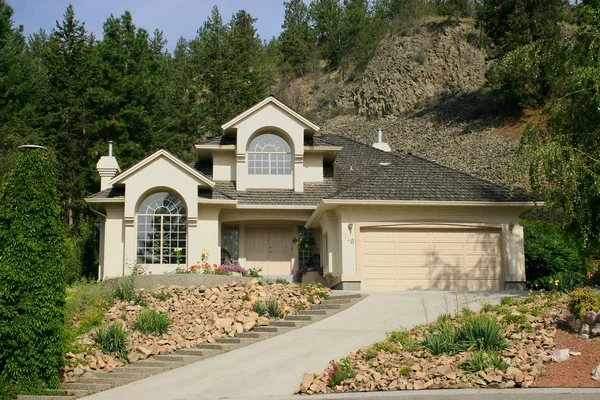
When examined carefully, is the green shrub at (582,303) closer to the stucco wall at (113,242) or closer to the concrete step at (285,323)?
the concrete step at (285,323)

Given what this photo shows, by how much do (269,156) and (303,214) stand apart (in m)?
2.60

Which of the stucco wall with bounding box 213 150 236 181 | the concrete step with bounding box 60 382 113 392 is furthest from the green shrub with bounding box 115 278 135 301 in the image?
the stucco wall with bounding box 213 150 236 181

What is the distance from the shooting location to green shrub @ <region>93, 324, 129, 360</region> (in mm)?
14961

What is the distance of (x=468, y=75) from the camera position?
58281mm

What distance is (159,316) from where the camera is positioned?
53.0ft

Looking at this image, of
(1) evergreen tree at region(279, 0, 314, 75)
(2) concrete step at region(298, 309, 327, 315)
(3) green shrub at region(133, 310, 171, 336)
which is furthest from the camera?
(1) evergreen tree at region(279, 0, 314, 75)

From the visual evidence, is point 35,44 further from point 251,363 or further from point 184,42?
point 251,363

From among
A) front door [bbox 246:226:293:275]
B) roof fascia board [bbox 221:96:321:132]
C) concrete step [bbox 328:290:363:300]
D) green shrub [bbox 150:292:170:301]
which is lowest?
concrete step [bbox 328:290:363:300]

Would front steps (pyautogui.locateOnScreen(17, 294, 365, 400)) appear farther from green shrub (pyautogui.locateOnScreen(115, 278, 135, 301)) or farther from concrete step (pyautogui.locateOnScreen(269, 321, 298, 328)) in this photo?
green shrub (pyautogui.locateOnScreen(115, 278, 135, 301))

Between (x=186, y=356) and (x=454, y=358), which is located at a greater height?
(x=454, y=358)

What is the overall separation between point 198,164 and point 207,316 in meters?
11.3

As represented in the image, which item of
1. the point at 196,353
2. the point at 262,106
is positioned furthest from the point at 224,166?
the point at 196,353

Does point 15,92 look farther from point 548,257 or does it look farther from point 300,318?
point 548,257

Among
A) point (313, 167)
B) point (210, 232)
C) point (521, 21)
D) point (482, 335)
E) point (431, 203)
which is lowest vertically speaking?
point (482, 335)
